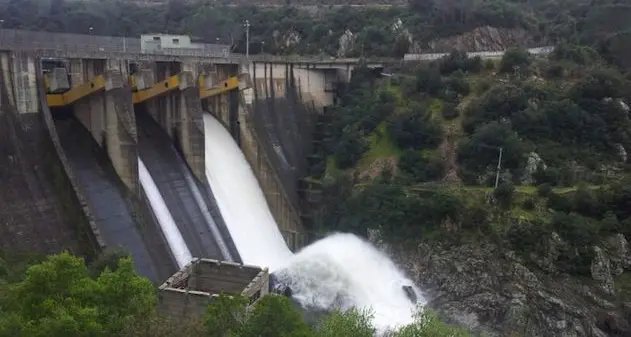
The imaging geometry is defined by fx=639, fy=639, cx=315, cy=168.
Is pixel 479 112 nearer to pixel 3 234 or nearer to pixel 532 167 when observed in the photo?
pixel 532 167

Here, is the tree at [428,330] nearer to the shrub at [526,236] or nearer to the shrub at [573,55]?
the shrub at [526,236]

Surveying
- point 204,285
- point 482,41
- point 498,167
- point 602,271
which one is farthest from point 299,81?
point 204,285

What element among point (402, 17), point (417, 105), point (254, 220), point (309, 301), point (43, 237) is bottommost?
point (309, 301)

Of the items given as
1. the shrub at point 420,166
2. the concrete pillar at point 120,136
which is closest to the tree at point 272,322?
the concrete pillar at point 120,136

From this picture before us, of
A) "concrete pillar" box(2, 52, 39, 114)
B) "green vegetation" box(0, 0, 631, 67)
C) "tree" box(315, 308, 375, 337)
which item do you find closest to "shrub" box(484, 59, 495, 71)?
"green vegetation" box(0, 0, 631, 67)

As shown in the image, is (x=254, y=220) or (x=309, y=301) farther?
(x=254, y=220)

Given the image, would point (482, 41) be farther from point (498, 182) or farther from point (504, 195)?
point (504, 195)

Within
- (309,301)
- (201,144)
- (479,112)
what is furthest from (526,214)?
(201,144)
